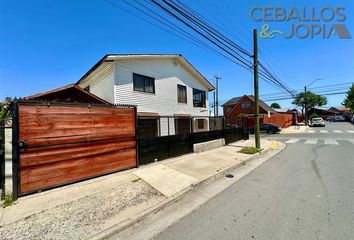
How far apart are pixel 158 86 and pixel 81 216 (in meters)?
10.9

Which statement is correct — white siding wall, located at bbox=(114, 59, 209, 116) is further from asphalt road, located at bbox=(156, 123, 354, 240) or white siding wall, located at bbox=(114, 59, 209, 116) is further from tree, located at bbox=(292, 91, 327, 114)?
tree, located at bbox=(292, 91, 327, 114)

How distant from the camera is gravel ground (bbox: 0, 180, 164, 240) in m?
3.40

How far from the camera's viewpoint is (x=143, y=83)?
13.0 meters

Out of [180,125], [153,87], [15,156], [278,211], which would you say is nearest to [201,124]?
[180,125]

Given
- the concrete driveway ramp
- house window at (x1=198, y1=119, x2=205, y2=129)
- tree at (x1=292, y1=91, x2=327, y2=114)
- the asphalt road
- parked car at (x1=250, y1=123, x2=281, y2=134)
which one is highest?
tree at (x1=292, y1=91, x2=327, y2=114)

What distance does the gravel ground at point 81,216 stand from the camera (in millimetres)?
3404

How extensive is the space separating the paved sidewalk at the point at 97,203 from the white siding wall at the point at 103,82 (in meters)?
6.30

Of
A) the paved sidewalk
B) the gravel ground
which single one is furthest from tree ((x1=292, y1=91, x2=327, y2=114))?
the gravel ground

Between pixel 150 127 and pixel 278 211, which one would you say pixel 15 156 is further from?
pixel 150 127

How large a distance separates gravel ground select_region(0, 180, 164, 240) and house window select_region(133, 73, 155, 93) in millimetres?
8484

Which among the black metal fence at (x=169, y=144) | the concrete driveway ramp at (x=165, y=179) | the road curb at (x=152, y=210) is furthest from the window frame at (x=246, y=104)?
the concrete driveway ramp at (x=165, y=179)

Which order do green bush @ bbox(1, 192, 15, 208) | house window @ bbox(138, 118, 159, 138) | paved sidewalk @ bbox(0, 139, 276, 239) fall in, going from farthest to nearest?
house window @ bbox(138, 118, 159, 138) < green bush @ bbox(1, 192, 15, 208) < paved sidewalk @ bbox(0, 139, 276, 239)

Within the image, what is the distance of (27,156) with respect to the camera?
504 cm

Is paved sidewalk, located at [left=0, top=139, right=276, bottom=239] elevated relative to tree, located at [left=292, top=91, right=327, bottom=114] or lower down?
lower down
